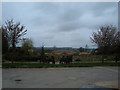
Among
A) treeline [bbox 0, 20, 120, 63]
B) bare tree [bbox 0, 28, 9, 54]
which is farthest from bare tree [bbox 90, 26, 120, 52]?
bare tree [bbox 0, 28, 9, 54]

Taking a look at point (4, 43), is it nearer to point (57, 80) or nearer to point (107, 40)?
point (107, 40)

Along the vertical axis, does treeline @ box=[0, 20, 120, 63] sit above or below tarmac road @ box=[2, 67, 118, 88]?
above

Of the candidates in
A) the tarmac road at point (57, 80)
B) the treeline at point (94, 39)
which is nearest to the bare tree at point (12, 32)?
the treeline at point (94, 39)

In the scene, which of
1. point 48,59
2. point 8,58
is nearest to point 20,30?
point 48,59

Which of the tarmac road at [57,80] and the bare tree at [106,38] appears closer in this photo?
the tarmac road at [57,80]

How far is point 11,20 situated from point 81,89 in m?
25.1

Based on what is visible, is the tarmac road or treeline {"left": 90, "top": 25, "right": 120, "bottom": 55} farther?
treeline {"left": 90, "top": 25, "right": 120, "bottom": 55}

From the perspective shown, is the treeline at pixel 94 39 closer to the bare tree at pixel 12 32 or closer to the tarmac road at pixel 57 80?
the bare tree at pixel 12 32

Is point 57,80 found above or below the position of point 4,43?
below

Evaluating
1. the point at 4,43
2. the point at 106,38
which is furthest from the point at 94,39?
the point at 4,43

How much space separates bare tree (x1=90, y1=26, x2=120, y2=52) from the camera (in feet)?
117

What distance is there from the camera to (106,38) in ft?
119

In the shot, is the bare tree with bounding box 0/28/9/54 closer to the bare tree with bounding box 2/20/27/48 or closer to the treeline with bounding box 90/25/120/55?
the bare tree with bounding box 2/20/27/48

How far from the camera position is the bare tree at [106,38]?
3553 centimetres
